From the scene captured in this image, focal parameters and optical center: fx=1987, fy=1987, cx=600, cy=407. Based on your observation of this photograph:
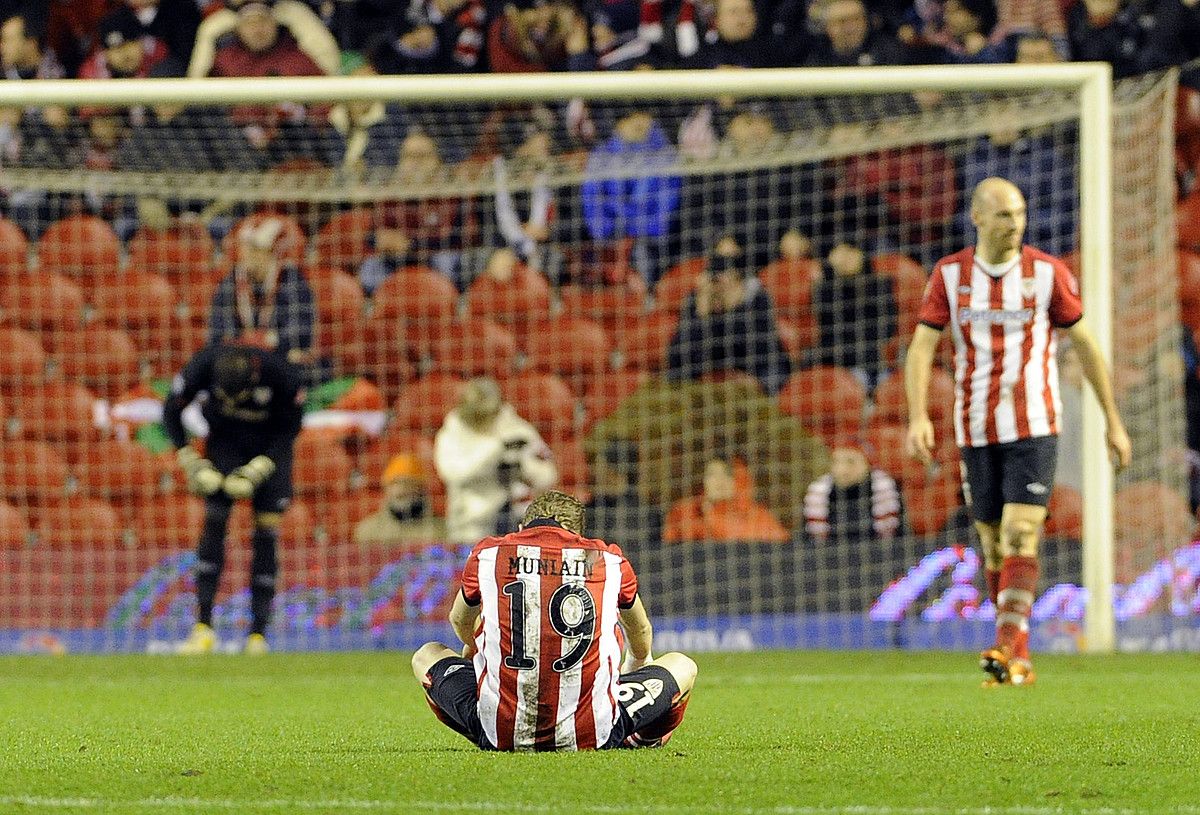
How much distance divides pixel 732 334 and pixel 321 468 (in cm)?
252

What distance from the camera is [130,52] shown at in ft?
43.1

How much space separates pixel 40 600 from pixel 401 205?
3410mm

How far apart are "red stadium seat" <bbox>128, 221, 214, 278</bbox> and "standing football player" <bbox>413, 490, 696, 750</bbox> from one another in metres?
7.91

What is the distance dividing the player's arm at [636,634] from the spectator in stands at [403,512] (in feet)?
19.5

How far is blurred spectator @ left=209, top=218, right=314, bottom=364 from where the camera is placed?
11.3 meters

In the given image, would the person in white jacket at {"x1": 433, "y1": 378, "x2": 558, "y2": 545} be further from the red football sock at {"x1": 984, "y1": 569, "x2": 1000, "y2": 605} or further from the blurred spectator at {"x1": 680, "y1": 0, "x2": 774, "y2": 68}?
the red football sock at {"x1": 984, "y1": 569, "x2": 1000, "y2": 605}

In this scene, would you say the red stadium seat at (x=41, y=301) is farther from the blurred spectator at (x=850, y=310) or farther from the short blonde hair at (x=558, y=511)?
the short blonde hair at (x=558, y=511)

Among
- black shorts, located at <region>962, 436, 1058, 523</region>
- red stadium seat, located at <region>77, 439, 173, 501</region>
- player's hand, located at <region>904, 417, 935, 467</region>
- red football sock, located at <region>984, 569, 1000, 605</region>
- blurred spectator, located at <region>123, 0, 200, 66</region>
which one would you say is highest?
blurred spectator, located at <region>123, 0, 200, 66</region>

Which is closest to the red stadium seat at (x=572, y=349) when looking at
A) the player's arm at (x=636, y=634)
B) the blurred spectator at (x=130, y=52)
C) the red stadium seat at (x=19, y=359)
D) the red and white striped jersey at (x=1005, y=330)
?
the red stadium seat at (x=19, y=359)

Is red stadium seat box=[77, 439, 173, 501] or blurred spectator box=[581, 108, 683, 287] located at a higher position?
blurred spectator box=[581, 108, 683, 287]

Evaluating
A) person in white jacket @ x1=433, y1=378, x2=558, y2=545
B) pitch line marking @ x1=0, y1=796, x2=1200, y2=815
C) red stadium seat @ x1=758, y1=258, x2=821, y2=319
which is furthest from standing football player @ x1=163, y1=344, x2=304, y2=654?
pitch line marking @ x1=0, y1=796, x2=1200, y2=815

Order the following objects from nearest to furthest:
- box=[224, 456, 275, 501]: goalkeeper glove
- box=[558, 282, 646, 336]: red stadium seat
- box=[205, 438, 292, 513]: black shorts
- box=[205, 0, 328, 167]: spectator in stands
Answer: box=[224, 456, 275, 501]: goalkeeper glove, box=[205, 438, 292, 513]: black shorts, box=[558, 282, 646, 336]: red stadium seat, box=[205, 0, 328, 167]: spectator in stands

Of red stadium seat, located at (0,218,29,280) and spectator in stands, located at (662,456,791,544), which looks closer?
spectator in stands, located at (662,456,791,544)

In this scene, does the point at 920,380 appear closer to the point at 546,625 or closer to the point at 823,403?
the point at 546,625
